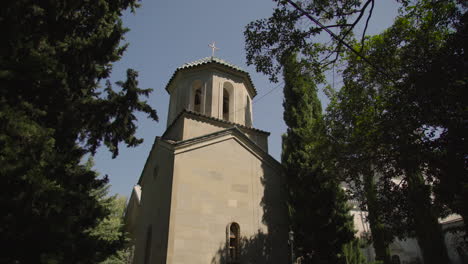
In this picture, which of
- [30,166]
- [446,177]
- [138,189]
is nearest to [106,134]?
[30,166]

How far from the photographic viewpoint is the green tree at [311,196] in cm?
946

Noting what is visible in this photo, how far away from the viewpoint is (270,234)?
10.1 meters

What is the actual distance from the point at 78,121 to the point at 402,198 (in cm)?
918

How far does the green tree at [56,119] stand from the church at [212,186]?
291 cm

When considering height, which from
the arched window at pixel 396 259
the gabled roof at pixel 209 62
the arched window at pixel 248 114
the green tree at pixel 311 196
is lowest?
the arched window at pixel 396 259

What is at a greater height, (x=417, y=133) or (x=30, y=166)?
(x=417, y=133)

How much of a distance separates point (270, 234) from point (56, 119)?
731 cm

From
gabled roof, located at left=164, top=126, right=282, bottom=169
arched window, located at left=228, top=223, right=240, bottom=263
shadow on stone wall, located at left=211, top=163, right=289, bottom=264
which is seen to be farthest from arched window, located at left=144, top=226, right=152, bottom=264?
gabled roof, located at left=164, top=126, right=282, bottom=169

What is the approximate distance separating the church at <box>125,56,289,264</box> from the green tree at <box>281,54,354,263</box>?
2.27 ft

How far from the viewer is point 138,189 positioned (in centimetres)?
1691

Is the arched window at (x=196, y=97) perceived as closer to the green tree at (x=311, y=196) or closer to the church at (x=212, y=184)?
the church at (x=212, y=184)

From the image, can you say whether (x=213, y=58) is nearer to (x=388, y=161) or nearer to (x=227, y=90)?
(x=227, y=90)

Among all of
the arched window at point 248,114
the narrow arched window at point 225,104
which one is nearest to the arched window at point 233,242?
the arched window at point 248,114

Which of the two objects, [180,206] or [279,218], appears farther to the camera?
[279,218]
